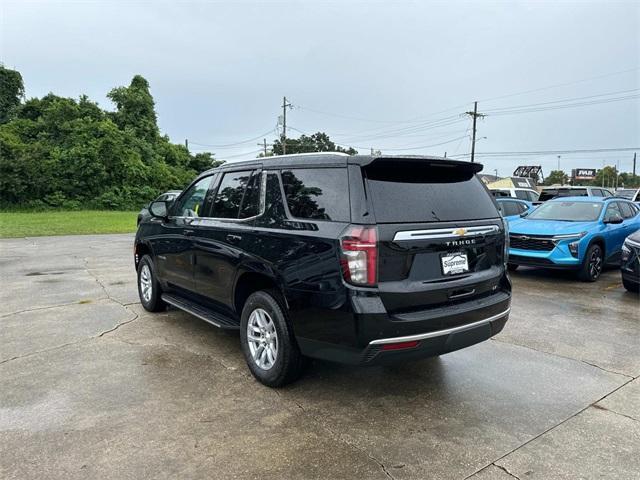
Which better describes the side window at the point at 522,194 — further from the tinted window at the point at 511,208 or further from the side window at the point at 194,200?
the side window at the point at 194,200

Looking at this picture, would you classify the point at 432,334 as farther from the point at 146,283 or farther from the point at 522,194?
the point at 522,194

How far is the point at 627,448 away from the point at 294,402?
229 centimetres

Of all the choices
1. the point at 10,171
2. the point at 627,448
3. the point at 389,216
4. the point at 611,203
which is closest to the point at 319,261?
the point at 389,216

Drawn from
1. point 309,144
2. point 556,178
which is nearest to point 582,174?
point 556,178

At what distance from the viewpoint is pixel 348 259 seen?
309 centimetres

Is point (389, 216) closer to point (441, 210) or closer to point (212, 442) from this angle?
point (441, 210)

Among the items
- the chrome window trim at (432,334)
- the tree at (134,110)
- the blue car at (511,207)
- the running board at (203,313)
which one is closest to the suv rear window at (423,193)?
the chrome window trim at (432,334)

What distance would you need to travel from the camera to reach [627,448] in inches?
118

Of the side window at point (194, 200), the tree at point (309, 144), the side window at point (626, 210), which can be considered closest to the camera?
the side window at point (194, 200)

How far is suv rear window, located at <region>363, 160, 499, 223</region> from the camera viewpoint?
129 inches

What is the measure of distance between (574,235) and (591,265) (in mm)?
762

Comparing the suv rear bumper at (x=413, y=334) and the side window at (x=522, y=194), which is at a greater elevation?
the side window at (x=522, y=194)

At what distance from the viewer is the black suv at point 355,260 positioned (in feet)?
10.2

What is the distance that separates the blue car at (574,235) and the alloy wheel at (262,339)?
651 cm
